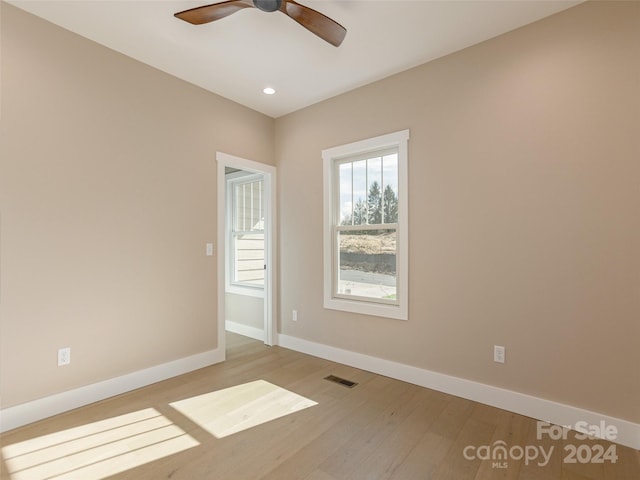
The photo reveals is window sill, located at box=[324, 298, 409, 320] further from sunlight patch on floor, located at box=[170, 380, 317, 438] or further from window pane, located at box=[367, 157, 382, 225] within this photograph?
sunlight patch on floor, located at box=[170, 380, 317, 438]

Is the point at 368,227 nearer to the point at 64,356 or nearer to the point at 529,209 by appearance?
the point at 529,209

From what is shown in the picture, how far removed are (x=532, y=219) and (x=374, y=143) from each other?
1.57m

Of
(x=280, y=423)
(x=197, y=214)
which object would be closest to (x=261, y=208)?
(x=197, y=214)

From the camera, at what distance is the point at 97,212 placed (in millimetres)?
2602

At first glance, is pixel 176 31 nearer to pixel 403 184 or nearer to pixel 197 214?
pixel 197 214

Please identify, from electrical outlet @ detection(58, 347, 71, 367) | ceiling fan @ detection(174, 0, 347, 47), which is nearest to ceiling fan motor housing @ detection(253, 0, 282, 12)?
ceiling fan @ detection(174, 0, 347, 47)

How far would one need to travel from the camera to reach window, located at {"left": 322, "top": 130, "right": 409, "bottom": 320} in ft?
9.96

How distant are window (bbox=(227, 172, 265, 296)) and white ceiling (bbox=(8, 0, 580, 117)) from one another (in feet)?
5.62

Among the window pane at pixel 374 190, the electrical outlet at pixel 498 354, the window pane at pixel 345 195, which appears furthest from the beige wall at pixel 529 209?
the window pane at pixel 345 195

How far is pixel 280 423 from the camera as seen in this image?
88.8 inches

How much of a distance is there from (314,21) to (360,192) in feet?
5.74

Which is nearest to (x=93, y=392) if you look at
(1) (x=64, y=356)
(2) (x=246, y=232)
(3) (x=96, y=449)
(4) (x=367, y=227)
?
(1) (x=64, y=356)

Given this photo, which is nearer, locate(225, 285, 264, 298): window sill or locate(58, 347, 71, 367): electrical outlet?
locate(58, 347, 71, 367): electrical outlet

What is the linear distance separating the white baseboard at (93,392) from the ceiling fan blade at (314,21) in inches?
122
